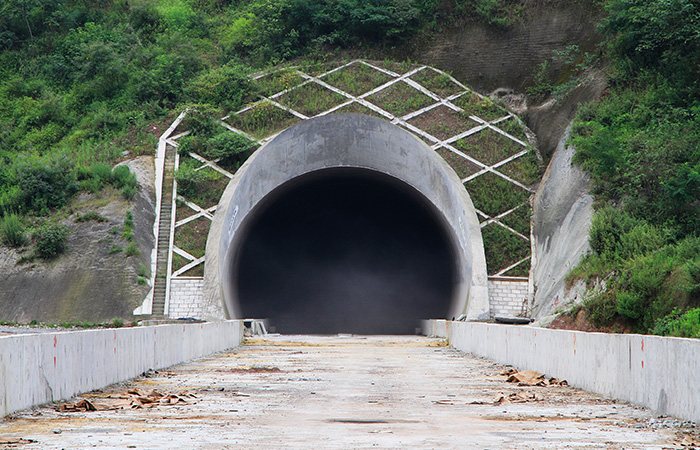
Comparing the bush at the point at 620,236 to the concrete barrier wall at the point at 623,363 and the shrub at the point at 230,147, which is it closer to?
the concrete barrier wall at the point at 623,363

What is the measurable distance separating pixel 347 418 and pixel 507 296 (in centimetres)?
2438

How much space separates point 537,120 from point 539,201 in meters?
5.91

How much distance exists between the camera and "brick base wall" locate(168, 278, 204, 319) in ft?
101

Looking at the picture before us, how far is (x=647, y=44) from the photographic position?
94.3 feet

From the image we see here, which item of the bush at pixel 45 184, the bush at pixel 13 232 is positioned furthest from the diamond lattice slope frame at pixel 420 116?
the bush at pixel 13 232

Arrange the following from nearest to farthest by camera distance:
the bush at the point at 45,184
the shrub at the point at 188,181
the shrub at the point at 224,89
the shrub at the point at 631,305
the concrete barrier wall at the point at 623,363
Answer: the concrete barrier wall at the point at 623,363
the shrub at the point at 631,305
the bush at the point at 45,184
the shrub at the point at 188,181
the shrub at the point at 224,89

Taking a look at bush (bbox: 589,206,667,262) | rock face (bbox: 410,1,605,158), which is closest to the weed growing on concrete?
rock face (bbox: 410,1,605,158)

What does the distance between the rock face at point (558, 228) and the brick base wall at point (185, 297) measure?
13025 millimetres

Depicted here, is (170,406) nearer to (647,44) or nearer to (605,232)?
(605,232)

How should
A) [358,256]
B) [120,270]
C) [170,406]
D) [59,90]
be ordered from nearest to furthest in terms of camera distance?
[170,406]
[120,270]
[59,90]
[358,256]

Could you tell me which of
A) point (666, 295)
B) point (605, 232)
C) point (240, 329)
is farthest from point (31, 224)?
point (666, 295)

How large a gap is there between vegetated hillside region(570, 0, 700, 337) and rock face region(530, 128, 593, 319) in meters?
0.86

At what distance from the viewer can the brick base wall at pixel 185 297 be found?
30.8 meters

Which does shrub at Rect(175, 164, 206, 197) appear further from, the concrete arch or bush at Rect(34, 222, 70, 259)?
bush at Rect(34, 222, 70, 259)
